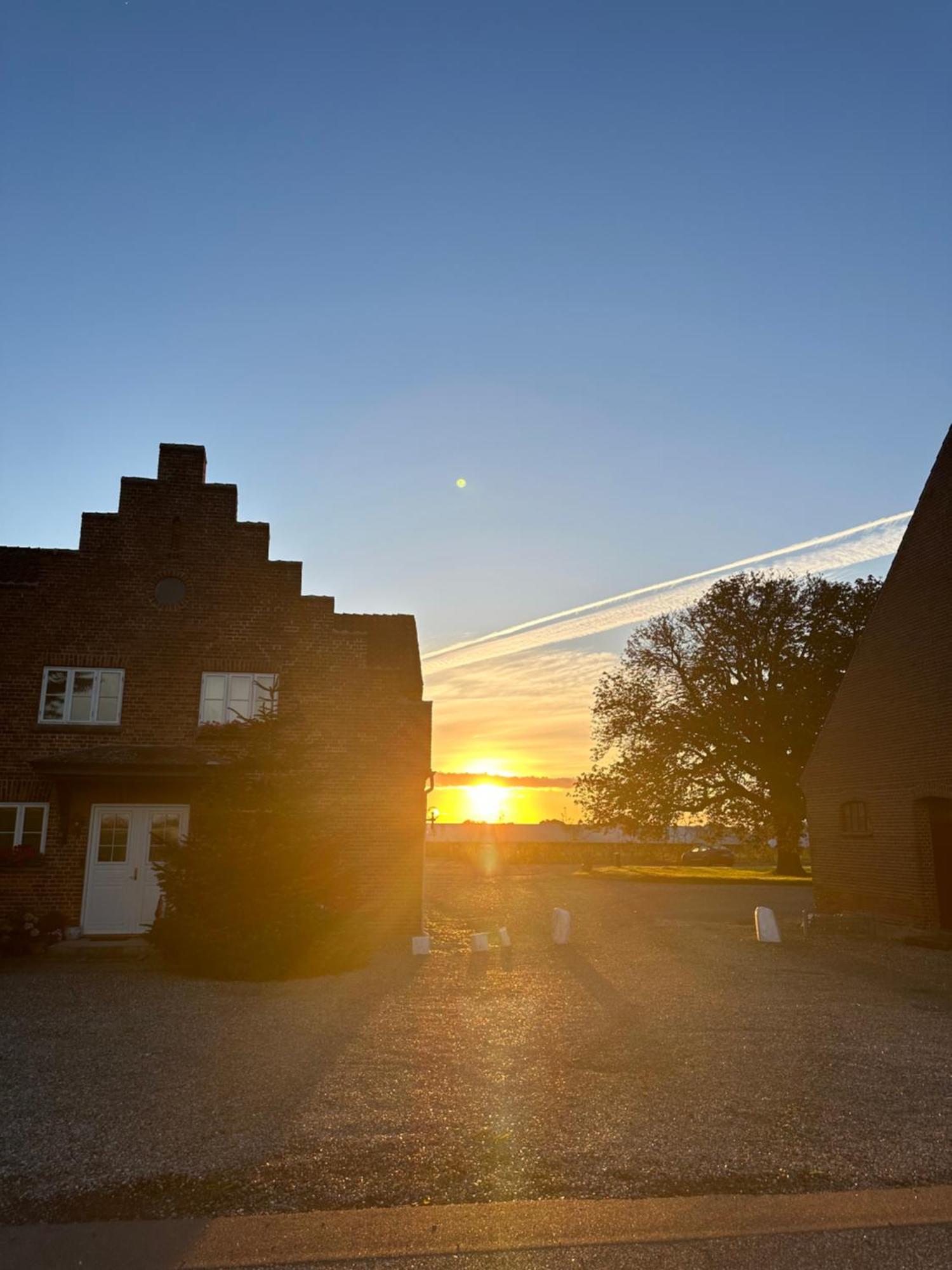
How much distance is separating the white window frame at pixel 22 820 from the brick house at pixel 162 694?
3 centimetres

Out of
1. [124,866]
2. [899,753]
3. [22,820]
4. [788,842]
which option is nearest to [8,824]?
[22,820]

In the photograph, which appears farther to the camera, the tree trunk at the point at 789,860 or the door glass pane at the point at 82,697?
the tree trunk at the point at 789,860

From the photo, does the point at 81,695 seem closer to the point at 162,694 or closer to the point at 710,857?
the point at 162,694

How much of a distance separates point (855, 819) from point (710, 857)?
42.3 metres

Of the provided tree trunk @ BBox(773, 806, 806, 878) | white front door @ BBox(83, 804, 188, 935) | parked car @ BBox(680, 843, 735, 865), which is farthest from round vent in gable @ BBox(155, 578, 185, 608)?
parked car @ BBox(680, 843, 735, 865)

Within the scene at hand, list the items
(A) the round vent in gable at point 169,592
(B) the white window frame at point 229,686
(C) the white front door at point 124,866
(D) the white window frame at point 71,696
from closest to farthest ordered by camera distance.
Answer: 1. (C) the white front door at point 124,866
2. (D) the white window frame at point 71,696
3. (B) the white window frame at point 229,686
4. (A) the round vent in gable at point 169,592

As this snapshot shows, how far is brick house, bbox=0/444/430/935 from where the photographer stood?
1731 cm

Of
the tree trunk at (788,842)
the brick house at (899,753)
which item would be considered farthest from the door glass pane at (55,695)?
the tree trunk at (788,842)

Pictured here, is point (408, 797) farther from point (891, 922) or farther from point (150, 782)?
point (891, 922)

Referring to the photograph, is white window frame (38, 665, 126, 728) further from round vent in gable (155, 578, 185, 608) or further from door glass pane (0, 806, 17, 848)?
door glass pane (0, 806, 17, 848)

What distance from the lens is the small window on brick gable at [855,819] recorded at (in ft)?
70.5

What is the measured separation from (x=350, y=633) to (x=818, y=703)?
2599 cm

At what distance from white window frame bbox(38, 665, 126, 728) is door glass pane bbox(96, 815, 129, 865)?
6.29 ft

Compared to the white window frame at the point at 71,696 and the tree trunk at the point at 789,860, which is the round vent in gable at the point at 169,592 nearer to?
the white window frame at the point at 71,696
